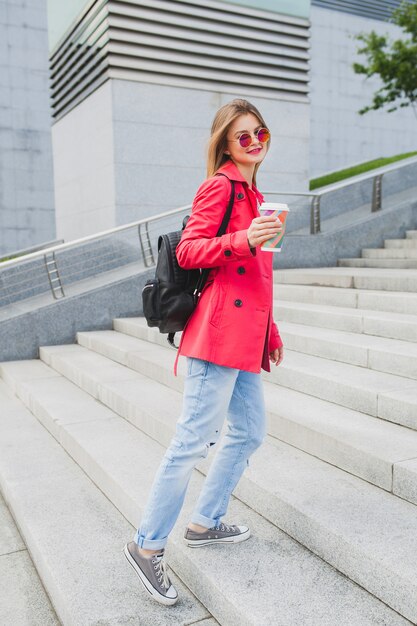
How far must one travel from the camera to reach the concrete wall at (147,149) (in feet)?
33.3

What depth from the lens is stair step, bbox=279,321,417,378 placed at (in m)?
4.22

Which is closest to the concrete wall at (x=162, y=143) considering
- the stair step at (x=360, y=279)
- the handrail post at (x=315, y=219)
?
the handrail post at (x=315, y=219)

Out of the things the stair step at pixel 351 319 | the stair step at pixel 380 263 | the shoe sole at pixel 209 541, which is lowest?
the shoe sole at pixel 209 541

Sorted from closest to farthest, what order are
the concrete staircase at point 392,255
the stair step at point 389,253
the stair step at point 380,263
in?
the stair step at point 380,263
the concrete staircase at point 392,255
the stair step at point 389,253

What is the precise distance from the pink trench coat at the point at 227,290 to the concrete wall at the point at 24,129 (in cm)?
1779

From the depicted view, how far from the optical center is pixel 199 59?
10.7 metres

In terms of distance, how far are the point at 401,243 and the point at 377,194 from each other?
51.7 inches

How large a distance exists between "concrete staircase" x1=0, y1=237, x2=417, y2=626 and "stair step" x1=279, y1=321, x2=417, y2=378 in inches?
0.5

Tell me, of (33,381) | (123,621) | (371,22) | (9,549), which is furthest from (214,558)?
(371,22)

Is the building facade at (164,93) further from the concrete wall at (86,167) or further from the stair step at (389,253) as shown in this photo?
the stair step at (389,253)

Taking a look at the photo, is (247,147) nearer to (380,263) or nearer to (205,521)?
(205,521)

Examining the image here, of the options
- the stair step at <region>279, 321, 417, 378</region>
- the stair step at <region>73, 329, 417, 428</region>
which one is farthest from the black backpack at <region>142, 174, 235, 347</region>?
the stair step at <region>279, 321, 417, 378</region>

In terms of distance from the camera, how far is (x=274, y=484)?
123 inches

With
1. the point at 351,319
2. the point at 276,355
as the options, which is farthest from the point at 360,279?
the point at 276,355
